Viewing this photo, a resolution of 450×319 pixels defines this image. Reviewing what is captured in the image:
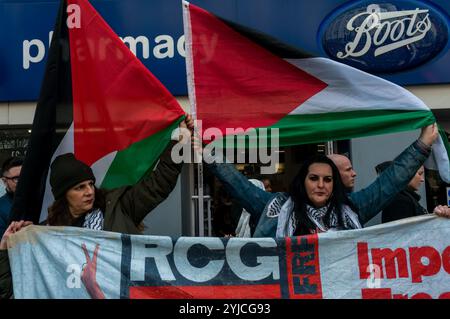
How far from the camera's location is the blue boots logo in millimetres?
6977

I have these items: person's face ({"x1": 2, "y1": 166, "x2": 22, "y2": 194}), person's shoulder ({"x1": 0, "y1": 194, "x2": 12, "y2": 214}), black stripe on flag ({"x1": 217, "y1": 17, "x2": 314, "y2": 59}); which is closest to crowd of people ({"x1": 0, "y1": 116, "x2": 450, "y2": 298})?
black stripe on flag ({"x1": 217, "y1": 17, "x2": 314, "y2": 59})

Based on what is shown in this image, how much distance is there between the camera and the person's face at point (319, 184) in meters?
3.49

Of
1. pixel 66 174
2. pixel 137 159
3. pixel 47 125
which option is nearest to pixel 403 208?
pixel 137 159

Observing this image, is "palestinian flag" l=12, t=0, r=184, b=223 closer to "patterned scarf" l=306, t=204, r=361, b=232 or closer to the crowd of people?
the crowd of people

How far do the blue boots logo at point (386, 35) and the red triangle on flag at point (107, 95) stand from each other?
4141 millimetres

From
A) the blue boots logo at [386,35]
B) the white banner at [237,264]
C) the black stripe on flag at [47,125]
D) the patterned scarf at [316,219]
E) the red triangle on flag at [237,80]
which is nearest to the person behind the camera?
the white banner at [237,264]

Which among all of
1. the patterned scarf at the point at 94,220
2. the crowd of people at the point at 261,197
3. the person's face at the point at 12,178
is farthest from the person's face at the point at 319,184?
the person's face at the point at 12,178

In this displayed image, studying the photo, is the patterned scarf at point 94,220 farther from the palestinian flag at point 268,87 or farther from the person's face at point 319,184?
the person's face at point 319,184

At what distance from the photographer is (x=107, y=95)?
11.9 ft

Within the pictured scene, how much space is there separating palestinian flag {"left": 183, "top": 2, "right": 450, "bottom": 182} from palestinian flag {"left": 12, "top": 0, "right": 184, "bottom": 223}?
31 cm

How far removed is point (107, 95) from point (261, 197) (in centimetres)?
131

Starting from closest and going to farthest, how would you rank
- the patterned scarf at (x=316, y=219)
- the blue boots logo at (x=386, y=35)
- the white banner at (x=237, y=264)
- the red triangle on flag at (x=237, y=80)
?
the white banner at (x=237, y=264) → the patterned scarf at (x=316, y=219) → the red triangle on flag at (x=237, y=80) → the blue boots logo at (x=386, y=35)
